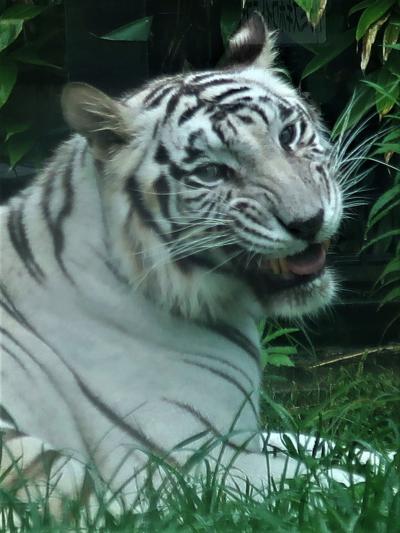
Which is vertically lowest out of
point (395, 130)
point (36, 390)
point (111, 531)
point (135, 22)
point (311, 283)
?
point (111, 531)

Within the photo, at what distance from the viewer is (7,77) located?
10.3ft

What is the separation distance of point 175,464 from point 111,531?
12.4 inches

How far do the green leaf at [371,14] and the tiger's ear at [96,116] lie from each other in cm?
77

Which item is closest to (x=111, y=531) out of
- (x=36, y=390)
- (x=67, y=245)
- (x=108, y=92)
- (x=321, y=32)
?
(x=36, y=390)

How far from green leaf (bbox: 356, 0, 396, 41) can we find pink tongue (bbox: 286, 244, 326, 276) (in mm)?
739

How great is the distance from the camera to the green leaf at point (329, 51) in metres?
3.21

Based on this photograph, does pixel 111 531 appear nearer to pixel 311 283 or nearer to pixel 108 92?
pixel 311 283

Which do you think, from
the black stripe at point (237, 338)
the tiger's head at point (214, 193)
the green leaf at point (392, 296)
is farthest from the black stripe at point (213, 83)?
Answer: the green leaf at point (392, 296)

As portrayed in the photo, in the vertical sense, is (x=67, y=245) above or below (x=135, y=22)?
below

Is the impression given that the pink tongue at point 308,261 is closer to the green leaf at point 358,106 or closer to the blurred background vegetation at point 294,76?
the blurred background vegetation at point 294,76

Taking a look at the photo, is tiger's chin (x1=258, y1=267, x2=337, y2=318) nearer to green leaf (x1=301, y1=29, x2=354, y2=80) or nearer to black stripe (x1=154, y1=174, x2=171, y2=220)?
black stripe (x1=154, y1=174, x2=171, y2=220)

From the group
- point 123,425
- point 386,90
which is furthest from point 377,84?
point 123,425

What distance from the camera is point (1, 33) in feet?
10.2

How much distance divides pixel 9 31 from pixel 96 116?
533 millimetres
